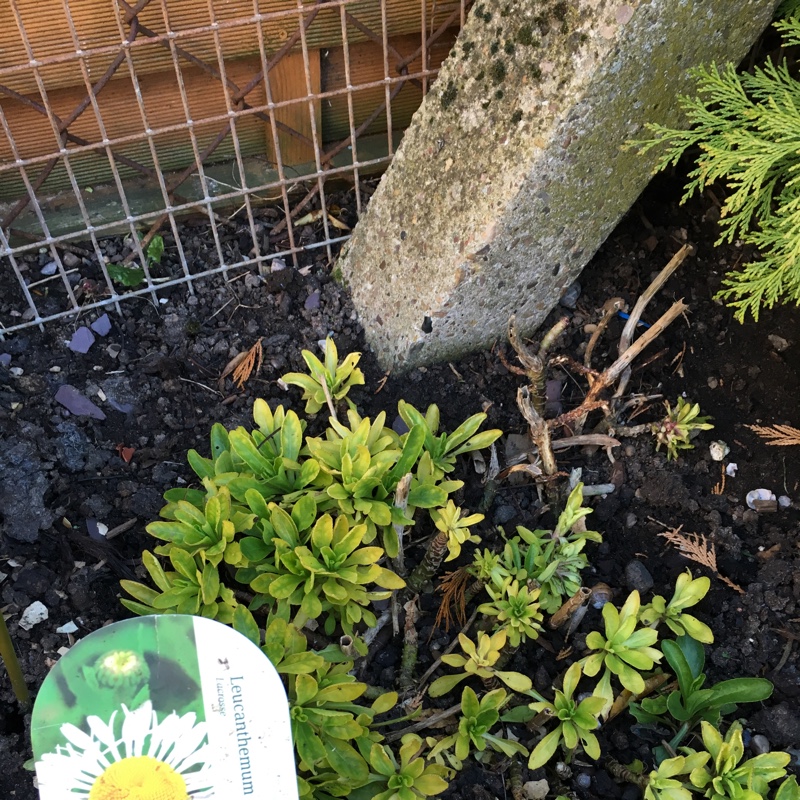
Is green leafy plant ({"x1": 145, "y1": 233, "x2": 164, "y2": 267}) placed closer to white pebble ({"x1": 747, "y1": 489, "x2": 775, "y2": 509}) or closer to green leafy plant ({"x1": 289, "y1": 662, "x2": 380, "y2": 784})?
green leafy plant ({"x1": 289, "y1": 662, "x2": 380, "y2": 784})

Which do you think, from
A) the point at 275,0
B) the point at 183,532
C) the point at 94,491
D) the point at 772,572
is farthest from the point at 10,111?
the point at 772,572

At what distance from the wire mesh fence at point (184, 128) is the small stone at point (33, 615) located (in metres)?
0.94

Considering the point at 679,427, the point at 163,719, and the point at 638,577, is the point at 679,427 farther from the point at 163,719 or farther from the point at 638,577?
the point at 163,719

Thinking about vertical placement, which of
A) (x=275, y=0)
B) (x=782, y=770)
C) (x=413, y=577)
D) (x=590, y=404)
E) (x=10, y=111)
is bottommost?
(x=782, y=770)

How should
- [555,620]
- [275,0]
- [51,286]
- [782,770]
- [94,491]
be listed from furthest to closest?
[51,286], [275,0], [94,491], [555,620], [782,770]

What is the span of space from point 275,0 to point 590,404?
1502 millimetres

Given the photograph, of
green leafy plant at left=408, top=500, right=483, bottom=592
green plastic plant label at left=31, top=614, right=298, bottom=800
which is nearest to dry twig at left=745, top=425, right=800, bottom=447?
green leafy plant at left=408, top=500, right=483, bottom=592

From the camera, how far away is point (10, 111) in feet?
8.07

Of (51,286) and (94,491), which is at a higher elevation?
(51,286)

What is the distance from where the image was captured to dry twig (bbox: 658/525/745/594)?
2180 mm

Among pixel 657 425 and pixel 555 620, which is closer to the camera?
pixel 555 620

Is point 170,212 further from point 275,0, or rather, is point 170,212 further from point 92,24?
point 275,0

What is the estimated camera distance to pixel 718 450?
2369 millimetres

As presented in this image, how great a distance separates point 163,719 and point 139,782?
87mm
